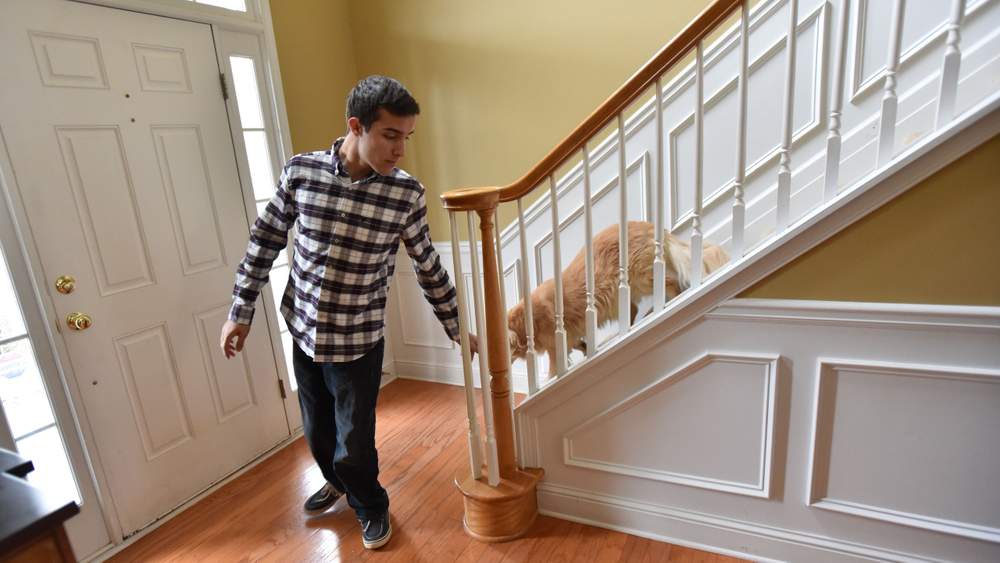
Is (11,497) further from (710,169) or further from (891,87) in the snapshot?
(710,169)

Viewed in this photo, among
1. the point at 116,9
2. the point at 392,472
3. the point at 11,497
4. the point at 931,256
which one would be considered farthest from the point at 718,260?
the point at 116,9

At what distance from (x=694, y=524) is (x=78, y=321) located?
7.36 ft

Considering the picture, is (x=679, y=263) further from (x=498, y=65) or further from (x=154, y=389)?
(x=154, y=389)

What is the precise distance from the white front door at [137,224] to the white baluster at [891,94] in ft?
7.91

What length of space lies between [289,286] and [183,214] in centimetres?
74

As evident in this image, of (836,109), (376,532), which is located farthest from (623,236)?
(376,532)

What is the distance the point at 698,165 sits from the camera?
1406 mm

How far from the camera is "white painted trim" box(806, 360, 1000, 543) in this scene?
1.30m

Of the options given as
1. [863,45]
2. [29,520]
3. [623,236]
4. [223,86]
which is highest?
[223,86]

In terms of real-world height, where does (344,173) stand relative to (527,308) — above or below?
above

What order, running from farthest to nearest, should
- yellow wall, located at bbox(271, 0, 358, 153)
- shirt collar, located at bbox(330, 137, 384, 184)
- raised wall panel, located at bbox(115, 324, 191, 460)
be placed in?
yellow wall, located at bbox(271, 0, 358, 153)
raised wall panel, located at bbox(115, 324, 191, 460)
shirt collar, located at bbox(330, 137, 384, 184)

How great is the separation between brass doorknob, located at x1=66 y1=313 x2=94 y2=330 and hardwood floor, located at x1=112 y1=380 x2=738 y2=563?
869 millimetres

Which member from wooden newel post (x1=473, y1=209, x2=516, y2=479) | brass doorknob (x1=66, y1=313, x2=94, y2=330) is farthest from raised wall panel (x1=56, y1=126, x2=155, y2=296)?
wooden newel post (x1=473, y1=209, x2=516, y2=479)

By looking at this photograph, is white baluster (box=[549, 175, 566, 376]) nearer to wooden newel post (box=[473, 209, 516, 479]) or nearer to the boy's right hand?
wooden newel post (box=[473, 209, 516, 479])
